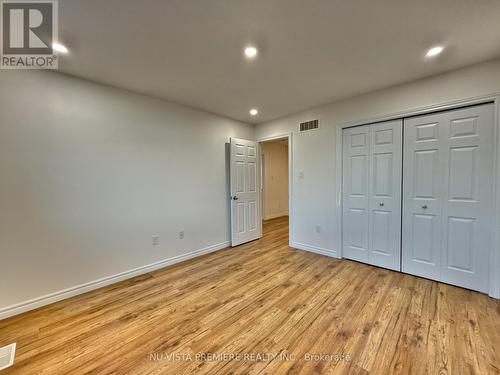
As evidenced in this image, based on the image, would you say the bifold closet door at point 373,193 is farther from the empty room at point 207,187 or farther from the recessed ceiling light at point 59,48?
the recessed ceiling light at point 59,48

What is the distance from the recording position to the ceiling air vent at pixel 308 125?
137 inches

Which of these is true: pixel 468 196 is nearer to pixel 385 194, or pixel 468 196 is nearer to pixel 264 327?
pixel 385 194

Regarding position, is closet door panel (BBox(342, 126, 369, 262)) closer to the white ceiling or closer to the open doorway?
the white ceiling

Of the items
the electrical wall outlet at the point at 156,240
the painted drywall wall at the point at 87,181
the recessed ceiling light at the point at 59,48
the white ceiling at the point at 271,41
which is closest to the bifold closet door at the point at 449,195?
the white ceiling at the point at 271,41

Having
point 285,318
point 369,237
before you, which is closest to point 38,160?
point 285,318

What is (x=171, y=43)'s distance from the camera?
1813 mm

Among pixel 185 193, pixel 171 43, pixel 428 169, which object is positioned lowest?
pixel 185 193

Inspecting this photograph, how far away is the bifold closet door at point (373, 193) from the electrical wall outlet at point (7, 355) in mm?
3678

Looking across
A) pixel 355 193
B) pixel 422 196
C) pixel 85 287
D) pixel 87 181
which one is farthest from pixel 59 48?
pixel 422 196

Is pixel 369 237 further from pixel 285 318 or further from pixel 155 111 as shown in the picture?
pixel 155 111

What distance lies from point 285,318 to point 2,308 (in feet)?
8.72

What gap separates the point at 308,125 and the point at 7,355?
13.7 ft

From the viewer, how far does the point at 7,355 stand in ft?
5.08

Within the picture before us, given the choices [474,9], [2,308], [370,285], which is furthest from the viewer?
[370,285]
